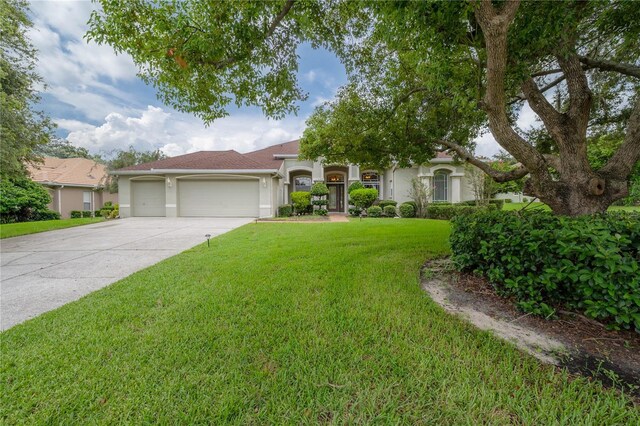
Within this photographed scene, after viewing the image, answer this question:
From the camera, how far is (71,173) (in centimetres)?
2023

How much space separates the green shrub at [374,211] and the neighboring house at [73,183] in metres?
20.7

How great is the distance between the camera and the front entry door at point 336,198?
19.9 m

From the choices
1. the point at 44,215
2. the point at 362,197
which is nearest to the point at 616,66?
the point at 362,197

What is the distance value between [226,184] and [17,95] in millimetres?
9005

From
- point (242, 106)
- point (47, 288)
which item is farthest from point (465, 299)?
point (47, 288)

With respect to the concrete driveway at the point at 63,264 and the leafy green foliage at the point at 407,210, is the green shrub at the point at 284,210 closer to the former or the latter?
the leafy green foliage at the point at 407,210

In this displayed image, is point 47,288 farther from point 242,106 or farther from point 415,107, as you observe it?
point 415,107

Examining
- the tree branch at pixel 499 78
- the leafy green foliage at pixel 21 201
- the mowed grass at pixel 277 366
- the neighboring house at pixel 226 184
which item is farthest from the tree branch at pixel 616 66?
the leafy green foliage at pixel 21 201

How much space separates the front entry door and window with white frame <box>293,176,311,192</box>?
5.35ft

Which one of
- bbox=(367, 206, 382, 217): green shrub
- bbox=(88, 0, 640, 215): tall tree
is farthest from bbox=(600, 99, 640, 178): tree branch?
bbox=(367, 206, 382, 217): green shrub

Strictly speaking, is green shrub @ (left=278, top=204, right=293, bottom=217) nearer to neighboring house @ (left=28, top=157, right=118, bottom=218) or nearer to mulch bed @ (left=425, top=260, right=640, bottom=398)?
mulch bed @ (left=425, top=260, right=640, bottom=398)

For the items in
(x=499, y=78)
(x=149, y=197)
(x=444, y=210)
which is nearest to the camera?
(x=499, y=78)

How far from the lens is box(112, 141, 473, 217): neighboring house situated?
51.5ft

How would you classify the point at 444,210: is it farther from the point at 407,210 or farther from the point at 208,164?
the point at 208,164
